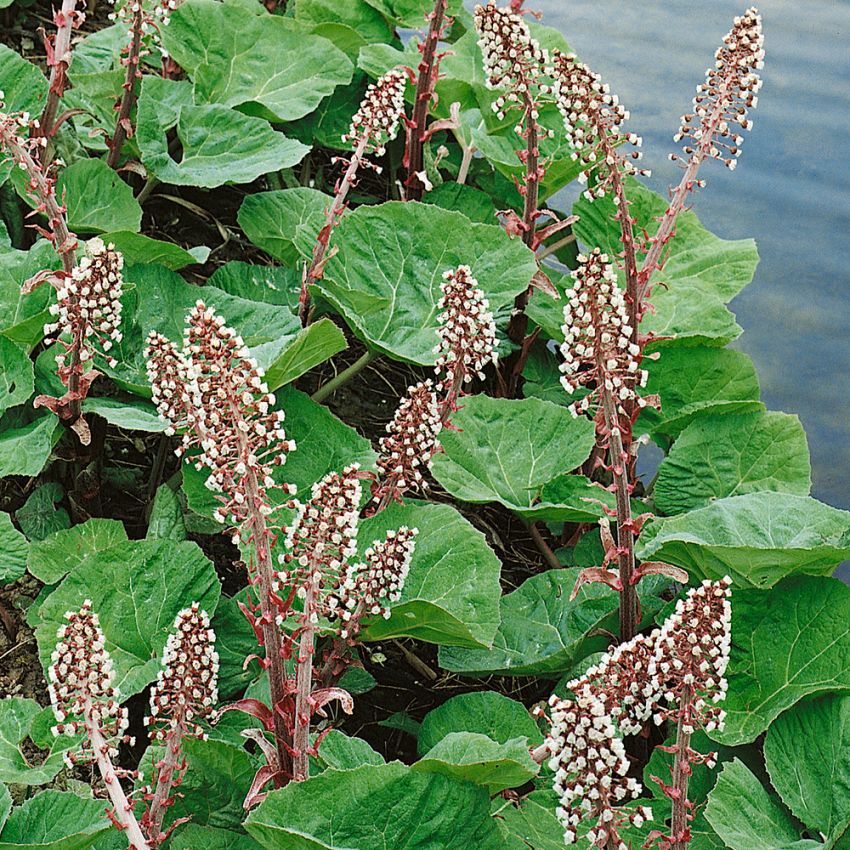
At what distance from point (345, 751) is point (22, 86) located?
1544 mm

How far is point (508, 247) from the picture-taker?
83.7 inches

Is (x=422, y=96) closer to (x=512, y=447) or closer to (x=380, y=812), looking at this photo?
(x=512, y=447)

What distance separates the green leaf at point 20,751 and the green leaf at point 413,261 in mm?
862

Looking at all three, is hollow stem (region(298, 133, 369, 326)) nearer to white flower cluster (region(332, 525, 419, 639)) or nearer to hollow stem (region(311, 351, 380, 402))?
hollow stem (region(311, 351, 380, 402))

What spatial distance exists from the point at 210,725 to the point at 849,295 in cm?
164

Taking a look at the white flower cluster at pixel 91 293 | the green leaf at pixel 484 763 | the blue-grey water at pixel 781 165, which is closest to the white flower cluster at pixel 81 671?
the green leaf at pixel 484 763

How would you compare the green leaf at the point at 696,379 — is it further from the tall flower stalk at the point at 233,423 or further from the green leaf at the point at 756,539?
the tall flower stalk at the point at 233,423

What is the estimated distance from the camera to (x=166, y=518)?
1.88 m

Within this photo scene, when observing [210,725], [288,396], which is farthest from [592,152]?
[210,725]

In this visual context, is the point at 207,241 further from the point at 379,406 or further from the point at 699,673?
the point at 699,673

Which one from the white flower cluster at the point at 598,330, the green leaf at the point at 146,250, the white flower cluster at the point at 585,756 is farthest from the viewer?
the green leaf at the point at 146,250

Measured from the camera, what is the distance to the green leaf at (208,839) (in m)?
1.40

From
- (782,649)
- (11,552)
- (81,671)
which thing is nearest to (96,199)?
(11,552)

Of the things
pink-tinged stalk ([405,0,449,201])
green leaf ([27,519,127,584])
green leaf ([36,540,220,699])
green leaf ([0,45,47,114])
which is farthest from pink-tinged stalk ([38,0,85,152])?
green leaf ([36,540,220,699])
